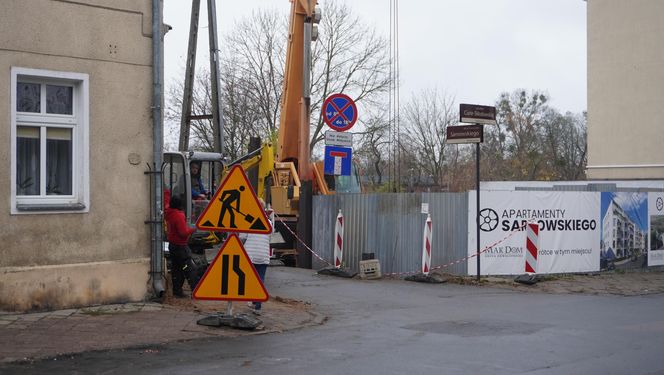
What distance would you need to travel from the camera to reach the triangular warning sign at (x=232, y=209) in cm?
979

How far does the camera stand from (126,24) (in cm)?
1145

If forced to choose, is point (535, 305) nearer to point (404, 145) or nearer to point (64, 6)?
point (64, 6)

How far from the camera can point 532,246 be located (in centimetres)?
1734

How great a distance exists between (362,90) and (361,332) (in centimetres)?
3711

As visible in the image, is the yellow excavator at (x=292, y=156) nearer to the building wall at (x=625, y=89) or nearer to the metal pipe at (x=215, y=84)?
the metal pipe at (x=215, y=84)

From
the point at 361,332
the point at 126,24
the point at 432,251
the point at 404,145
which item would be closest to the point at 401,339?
the point at 361,332

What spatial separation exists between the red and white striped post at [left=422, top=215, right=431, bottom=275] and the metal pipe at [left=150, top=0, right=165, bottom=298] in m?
7.55

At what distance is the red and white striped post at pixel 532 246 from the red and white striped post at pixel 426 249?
2.11 m

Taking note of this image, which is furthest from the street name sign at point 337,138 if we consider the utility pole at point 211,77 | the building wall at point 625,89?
the building wall at point 625,89

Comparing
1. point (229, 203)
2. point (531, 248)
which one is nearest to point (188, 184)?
point (229, 203)

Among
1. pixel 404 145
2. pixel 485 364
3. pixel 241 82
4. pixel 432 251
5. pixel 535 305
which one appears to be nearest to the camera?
pixel 485 364

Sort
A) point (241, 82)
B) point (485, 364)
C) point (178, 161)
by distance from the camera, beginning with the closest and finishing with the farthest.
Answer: point (485, 364), point (178, 161), point (241, 82)

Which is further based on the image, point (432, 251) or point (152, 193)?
point (432, 251)

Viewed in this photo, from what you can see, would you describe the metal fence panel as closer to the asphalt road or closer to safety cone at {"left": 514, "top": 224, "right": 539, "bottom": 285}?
safety cone at {"left": 514, "top": 224, "right": 539, "bottom": 285}
